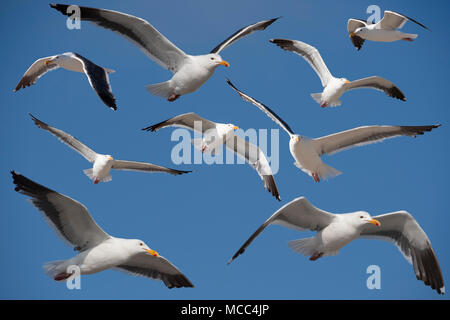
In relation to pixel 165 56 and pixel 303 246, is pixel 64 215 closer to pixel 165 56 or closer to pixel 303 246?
pixel 165 56

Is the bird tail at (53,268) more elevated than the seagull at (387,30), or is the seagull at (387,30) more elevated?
the seagull at (387,30)

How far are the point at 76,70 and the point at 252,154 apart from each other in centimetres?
285

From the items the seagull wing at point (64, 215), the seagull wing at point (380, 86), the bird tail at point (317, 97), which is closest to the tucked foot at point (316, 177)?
the bird tail at point (317, 97)

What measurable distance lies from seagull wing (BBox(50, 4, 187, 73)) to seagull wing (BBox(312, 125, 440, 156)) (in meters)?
2.10

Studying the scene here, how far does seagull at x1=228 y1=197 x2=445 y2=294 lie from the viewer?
720 centimetres

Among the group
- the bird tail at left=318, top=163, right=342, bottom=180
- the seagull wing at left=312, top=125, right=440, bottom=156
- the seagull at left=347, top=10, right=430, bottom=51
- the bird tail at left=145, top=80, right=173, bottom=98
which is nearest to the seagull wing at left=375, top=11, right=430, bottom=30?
the seagull at left=347, top=10, right=430, bottom=51

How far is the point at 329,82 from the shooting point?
9578mm

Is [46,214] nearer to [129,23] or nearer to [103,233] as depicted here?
[103,233]

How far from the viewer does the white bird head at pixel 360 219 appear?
23.3ft

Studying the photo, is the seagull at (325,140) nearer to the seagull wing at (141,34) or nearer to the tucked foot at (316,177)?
the tucked foot at (316,177)

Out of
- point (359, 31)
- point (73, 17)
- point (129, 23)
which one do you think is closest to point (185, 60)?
point (129, 23)

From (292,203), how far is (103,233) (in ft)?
6.98

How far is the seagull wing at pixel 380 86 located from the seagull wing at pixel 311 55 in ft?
1.41

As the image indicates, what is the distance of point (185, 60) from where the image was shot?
800cm
